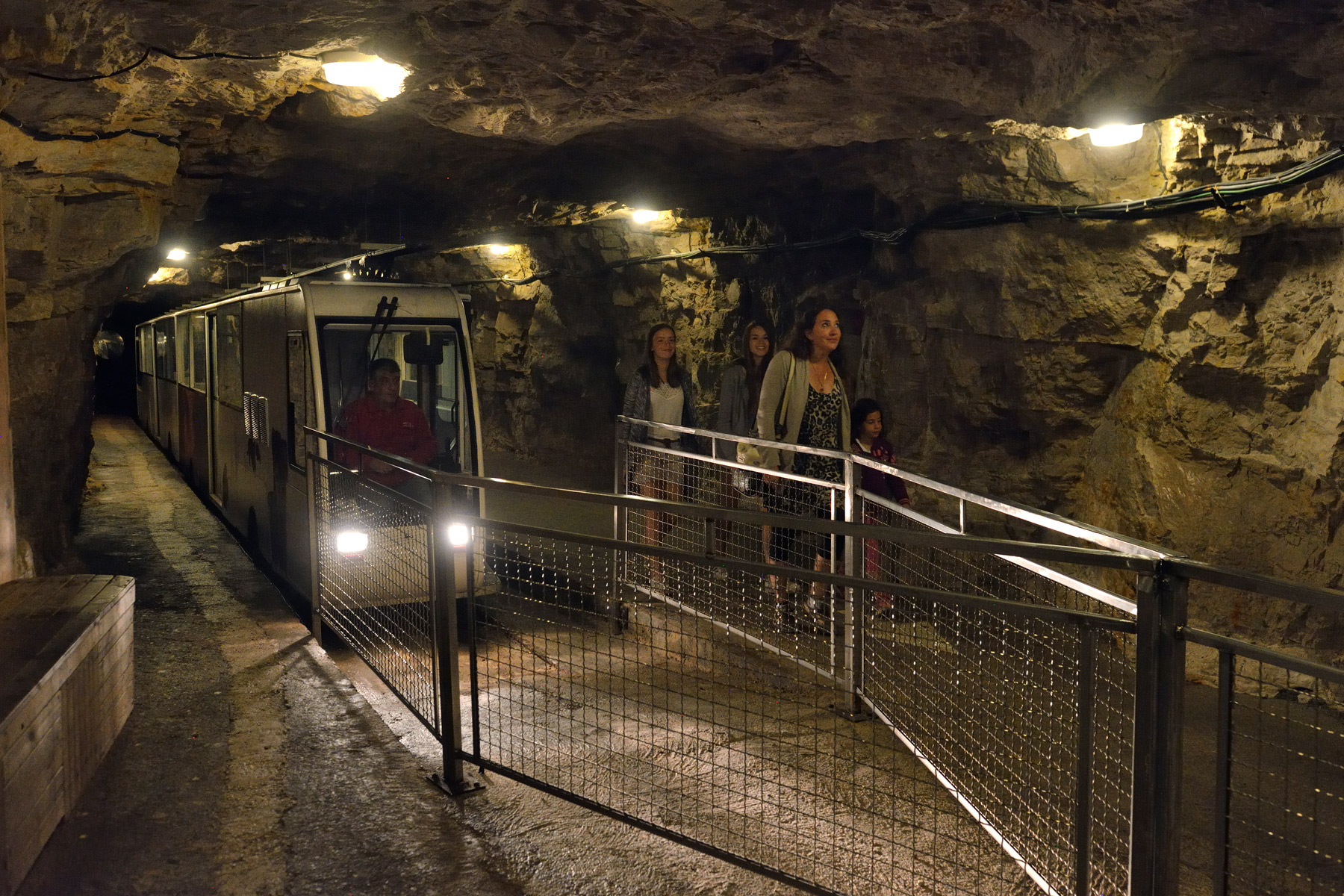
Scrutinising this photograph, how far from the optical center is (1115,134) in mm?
5938

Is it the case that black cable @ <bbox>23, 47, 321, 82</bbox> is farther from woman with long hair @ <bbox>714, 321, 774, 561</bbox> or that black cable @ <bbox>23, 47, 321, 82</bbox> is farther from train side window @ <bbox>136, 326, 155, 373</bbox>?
train side window @ <bbox>136, 326, 155, 373</bbox>

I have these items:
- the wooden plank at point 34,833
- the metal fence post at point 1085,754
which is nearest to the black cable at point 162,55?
the wooden plank at point 34,833

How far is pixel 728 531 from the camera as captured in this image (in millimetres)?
6930

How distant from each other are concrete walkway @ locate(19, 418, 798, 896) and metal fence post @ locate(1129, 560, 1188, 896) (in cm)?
133

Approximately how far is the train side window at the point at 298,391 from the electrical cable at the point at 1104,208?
436 centimetres

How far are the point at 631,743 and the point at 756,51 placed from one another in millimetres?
3415

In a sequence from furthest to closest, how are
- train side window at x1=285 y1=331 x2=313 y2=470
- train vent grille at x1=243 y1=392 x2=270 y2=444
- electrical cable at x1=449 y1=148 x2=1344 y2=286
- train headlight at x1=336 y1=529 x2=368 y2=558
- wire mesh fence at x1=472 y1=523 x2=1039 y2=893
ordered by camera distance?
train vent grille at x1=243 y1=392 x2=270 y2=444, train side window at x1=285 y1=331 x2=313 y2=470, train headlight at x1=336 y1=529 x2=368 y2=558, electrical cable at x1=449 y1=148 x2=1344 y2=286, wire mesh fence at x1=472 y1=523 x2=1039 y2=893

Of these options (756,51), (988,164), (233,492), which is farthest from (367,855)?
(233,492)

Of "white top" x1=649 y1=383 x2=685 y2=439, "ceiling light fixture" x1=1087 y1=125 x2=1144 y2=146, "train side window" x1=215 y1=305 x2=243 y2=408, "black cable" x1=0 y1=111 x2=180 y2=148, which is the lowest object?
"white top" x1=649 y1=383 x2=685 y2=439

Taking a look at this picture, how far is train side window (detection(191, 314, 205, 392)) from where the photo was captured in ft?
38.4

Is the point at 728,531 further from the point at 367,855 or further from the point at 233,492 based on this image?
the point at 233,492

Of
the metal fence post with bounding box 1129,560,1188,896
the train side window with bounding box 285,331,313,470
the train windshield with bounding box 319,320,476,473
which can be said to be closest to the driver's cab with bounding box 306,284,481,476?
the train windshield with bounding box 319,320,476,473

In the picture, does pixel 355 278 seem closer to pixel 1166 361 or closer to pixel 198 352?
pixel 198 352

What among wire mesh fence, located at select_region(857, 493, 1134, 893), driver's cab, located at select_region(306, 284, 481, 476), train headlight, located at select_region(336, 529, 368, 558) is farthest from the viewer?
driver's cab, located at select_region(306, 284, 481, 476)
